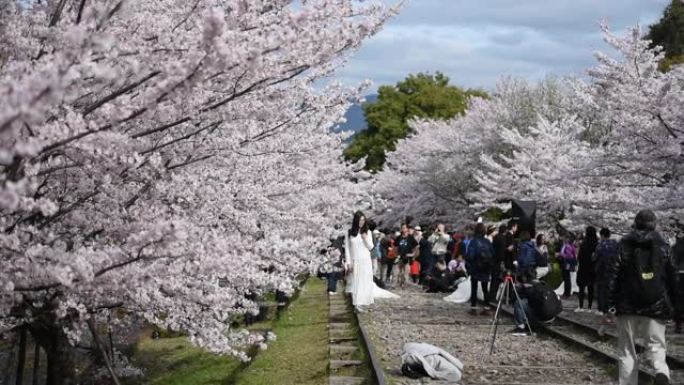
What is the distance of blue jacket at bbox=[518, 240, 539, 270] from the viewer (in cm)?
1719

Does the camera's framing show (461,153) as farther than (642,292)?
Yes

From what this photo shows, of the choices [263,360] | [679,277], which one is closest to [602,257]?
[679,277]

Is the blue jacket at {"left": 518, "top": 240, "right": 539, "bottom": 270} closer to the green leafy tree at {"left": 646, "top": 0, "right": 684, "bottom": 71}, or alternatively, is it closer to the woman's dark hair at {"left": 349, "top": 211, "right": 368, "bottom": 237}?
the woman's dark hair at {"left": 349, "top": 211, "right": 368, "bottom": 237}

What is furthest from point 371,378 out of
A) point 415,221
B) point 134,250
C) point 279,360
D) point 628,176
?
point 415,221

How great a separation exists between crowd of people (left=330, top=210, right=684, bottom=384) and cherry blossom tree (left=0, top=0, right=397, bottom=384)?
3.66 metres

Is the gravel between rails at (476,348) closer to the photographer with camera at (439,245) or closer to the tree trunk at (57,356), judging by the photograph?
the tree trunk at (57,356)

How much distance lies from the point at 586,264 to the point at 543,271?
237 cm

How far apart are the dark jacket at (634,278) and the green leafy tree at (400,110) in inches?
2606

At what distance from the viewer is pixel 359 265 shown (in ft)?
66.9

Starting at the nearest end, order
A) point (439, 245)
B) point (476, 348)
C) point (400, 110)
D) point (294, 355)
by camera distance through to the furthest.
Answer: point (476, 348) < point (294, 355) < point (439, 245) < point (400, 110)

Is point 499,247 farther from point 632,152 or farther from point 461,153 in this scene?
point 461,153

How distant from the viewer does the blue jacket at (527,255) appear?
17.2 m

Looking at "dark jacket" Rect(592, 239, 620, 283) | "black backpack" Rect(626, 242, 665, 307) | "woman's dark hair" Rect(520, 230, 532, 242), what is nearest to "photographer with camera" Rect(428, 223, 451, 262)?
"dark jacket" Rect(592, 239, 620, 283)

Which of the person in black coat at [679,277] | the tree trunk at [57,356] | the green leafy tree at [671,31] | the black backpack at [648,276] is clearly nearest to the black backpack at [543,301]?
the person in black coat at [679,277]
